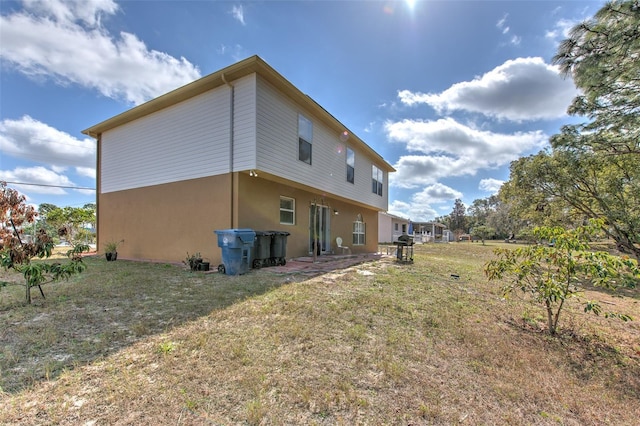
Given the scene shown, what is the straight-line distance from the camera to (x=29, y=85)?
37.1ft

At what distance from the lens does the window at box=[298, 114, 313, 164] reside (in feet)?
30.8

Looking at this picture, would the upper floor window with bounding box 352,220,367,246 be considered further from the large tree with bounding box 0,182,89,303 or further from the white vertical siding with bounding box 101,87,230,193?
the large tree with bounding box 0,182,89,303

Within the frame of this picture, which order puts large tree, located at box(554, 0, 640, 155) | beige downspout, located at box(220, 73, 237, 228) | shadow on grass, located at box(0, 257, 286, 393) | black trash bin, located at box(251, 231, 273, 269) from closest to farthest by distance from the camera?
shadow on grass, located at box(0, 257, 286, 393), large tree, located at box(554, 0, 640, 155), black trash bin, located at box(251, 231, 273, 269), beige downspout, located at box(220, 73, 237, 228)

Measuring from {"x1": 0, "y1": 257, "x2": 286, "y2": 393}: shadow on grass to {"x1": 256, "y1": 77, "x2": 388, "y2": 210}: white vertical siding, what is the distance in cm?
357

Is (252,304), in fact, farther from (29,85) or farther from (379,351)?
(29,85)

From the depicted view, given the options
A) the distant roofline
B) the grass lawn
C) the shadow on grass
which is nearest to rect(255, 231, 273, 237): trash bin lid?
the shadow on grass

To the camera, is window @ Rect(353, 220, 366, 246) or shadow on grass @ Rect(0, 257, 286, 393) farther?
window @ Rect(353, 220, 366, 246)

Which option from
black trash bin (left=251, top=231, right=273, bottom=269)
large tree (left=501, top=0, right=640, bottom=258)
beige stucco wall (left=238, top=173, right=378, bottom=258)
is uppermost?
large tree (left=501, top=0, right=640, bottom=258)

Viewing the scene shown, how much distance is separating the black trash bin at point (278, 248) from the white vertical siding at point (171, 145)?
2.35m

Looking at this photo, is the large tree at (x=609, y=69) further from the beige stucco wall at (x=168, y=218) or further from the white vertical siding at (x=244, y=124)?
the beige stucco wall at (x=168, y=218)

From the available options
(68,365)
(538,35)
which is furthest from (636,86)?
(68,365)

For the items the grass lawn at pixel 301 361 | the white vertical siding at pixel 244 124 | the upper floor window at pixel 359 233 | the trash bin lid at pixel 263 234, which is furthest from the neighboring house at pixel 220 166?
the grass lawn at pixel 301 361

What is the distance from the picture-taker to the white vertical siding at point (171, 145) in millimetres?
8141

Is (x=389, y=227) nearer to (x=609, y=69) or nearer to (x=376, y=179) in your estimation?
(x=376, y=179)
